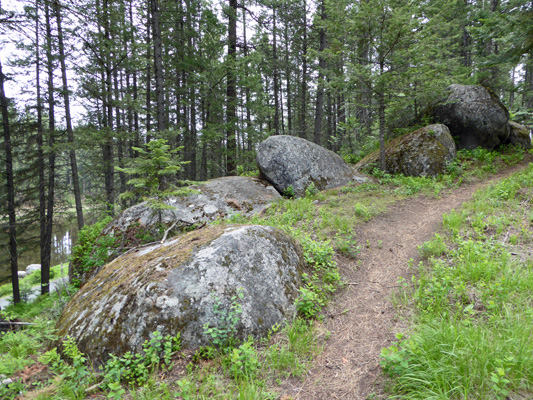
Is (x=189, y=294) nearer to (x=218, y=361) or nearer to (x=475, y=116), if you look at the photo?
(x=218, y=361)

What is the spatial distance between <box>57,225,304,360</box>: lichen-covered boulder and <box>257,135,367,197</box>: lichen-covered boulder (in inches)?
223

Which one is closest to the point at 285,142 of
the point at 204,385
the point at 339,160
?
the point at 339,160

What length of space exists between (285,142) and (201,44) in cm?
612

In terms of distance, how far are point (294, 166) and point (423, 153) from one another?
5.38 meters

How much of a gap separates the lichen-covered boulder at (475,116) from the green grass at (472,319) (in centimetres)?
792

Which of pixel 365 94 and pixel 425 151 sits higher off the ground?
pixel 365 94

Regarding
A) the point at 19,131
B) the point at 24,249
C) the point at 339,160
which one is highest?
the point at 19,131

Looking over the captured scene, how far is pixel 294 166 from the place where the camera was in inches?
370

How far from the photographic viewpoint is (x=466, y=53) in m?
20.5

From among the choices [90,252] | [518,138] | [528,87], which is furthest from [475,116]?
[90,252]

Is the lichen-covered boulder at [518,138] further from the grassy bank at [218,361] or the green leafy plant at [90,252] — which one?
the green leafy plant at [90,252]

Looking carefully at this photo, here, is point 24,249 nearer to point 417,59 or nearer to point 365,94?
point 365,94

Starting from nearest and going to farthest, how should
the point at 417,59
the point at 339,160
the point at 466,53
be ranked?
the point at 417,59 → the point at 339,160 → the point at 466,53

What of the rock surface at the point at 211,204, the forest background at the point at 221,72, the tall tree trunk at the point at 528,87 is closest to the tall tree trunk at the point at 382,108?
the forest background at the point at 221,72
